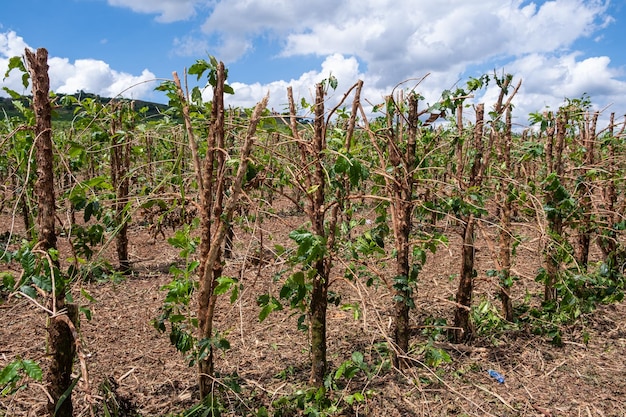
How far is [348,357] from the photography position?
3537 millimetres

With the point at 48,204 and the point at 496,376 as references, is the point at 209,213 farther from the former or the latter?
the point at 496,376

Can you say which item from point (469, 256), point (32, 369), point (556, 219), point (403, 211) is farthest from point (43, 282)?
point (556, 219)

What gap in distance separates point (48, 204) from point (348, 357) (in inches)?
98.0

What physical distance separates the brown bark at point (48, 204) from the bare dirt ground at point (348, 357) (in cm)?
59

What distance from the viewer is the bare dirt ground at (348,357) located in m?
2.89

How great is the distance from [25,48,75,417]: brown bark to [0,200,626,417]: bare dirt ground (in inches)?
23.4

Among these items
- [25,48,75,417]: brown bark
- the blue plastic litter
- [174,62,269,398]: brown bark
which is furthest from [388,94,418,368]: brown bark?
[25,48,75,417]: brown bark

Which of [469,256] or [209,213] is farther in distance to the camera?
[469,256]

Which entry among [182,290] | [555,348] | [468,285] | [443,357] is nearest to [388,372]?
[443,357]

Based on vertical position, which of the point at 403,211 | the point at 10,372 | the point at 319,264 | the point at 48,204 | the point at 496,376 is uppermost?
the point at 48,204

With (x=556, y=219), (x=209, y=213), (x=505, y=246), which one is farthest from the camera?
(x=556, y=219)

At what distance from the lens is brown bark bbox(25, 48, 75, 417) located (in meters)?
1.91

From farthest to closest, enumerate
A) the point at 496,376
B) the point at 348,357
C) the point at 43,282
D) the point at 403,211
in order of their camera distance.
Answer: the point at 348,357 < the point at 496,376 < the point at 403,211 < the point at 43,282

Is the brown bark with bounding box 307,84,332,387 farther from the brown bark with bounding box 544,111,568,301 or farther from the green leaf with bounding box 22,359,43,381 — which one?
the brown bark with bounding box 544,111,568,301
